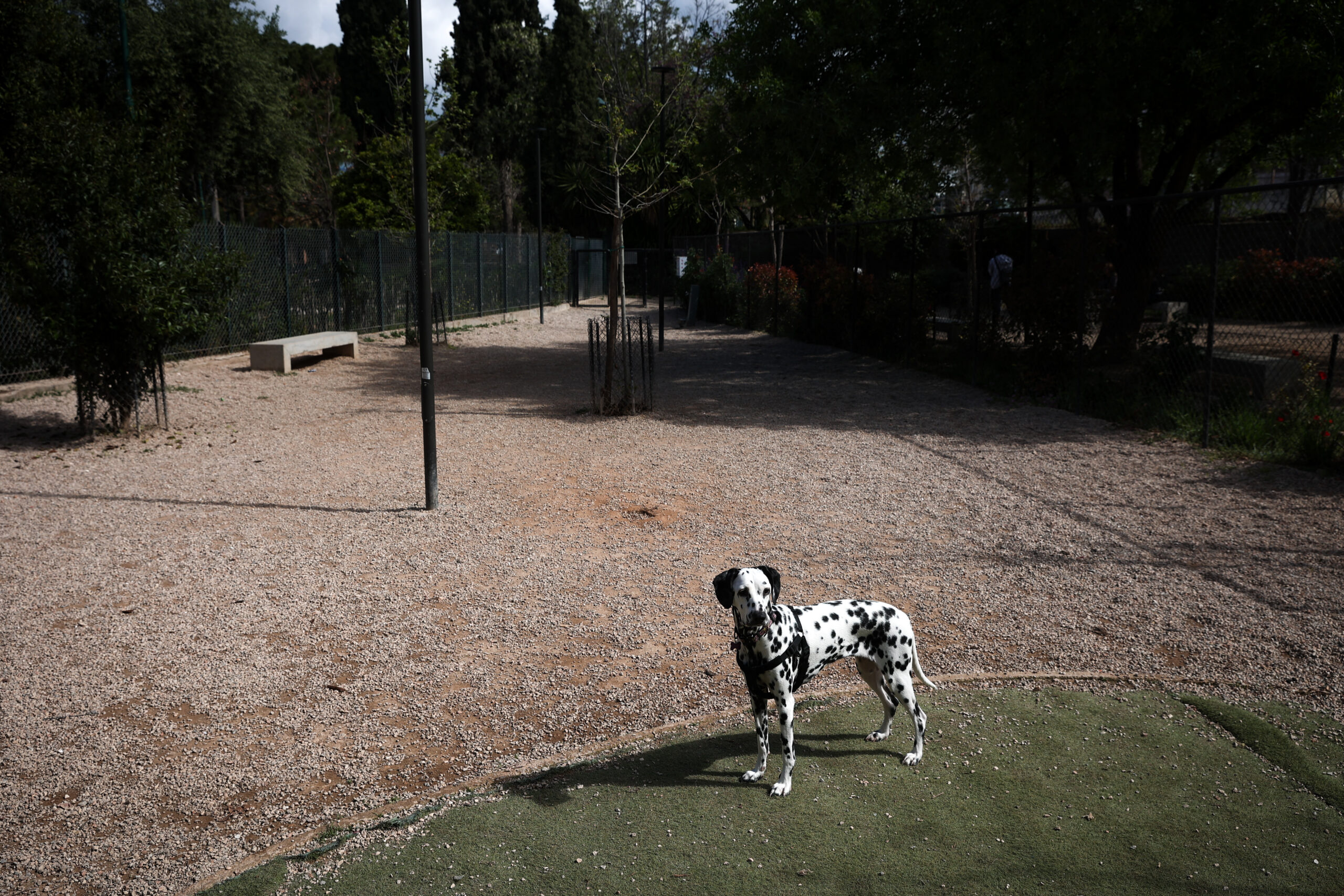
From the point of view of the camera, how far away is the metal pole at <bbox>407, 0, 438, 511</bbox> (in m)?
6.97

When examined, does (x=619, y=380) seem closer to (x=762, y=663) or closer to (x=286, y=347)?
(x=286, y=347)

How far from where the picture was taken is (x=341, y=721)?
4312 millimetres

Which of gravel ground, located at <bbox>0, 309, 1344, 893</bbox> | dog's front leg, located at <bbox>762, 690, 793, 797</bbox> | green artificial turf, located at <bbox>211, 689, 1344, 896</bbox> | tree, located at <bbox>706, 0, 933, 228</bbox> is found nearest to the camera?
green artificial turf, located at <bbox>211, 689, 1344, 896</bbox>

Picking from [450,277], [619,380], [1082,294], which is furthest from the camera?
[450,277]

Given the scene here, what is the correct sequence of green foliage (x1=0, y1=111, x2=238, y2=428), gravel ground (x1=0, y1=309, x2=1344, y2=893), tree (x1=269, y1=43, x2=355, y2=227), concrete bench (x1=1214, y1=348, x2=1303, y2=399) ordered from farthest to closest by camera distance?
tree (x1=269, y1=43, x2=355, y2=227), concrete bench (x1=1214, y1=348, x2=1303, y2=399), green foliage (x1=0, y1=111, x2=238, y2=428), gravel ground (x1=0, y1=309, x2=1344, y2=893)

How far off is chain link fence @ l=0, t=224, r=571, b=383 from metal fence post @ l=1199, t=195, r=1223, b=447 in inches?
394

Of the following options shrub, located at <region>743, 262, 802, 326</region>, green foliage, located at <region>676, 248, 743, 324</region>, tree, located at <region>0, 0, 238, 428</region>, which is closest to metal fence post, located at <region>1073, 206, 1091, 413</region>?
tree, located at <region>0, 0, 238, 428</region>

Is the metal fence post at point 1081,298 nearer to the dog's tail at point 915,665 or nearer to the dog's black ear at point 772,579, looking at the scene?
the dog's tail at point 915,665

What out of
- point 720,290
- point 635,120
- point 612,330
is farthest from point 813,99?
point 635,120

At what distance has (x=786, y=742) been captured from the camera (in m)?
3.57

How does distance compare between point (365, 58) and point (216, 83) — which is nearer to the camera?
point (216, 83)

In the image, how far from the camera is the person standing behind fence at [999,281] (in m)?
13.3

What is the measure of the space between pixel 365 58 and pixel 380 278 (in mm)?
24595

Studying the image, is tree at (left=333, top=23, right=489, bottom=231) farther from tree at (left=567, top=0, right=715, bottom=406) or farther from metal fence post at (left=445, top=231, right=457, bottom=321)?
tree at (left=567, top=0, right=715, bottom=406)
